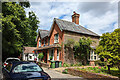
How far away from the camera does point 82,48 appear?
17.1 metres

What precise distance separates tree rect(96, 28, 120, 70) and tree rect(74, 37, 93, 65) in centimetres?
701

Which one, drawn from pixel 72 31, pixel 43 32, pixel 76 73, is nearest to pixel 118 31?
pixel 76 73

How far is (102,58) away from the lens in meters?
9.80

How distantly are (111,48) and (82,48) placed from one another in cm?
834

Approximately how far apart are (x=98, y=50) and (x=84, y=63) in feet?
31.5

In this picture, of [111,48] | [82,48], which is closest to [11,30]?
[111,48]

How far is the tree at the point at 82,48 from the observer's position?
17000 millimetres

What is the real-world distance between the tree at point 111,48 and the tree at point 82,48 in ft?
23.0

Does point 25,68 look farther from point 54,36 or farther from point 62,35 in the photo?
point 54,36

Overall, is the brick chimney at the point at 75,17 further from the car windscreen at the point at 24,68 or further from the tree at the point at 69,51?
the car windscreen at the point at 24,68

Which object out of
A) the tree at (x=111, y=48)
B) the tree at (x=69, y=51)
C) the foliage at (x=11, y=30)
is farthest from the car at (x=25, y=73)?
the tree at (x=69, y=51)

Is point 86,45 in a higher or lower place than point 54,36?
lower

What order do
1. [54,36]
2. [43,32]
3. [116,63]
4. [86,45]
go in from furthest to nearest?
[43,32]
[54,36]
[86,45]
[116,63]

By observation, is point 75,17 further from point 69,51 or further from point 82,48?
point 69,51
